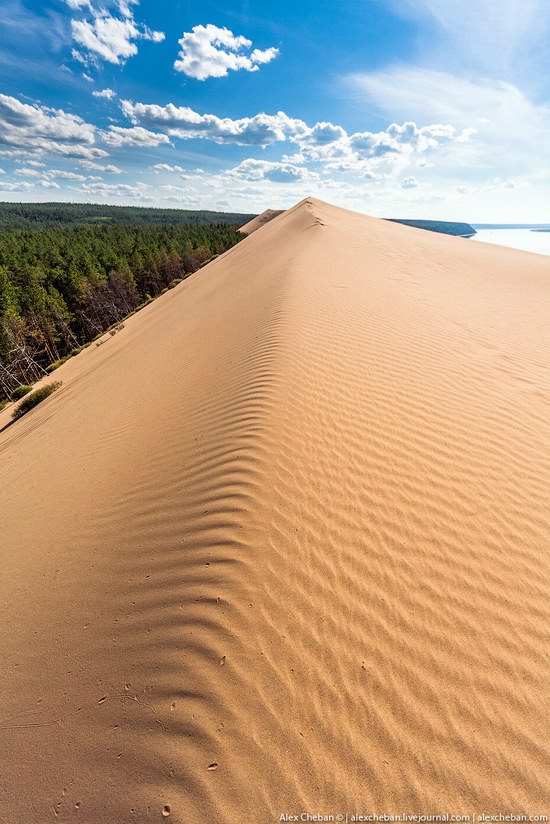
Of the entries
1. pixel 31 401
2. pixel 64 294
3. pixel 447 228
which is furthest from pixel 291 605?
pixel 447 228

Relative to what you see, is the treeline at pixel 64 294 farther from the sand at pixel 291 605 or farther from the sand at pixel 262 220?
the sand at pixel 262 220

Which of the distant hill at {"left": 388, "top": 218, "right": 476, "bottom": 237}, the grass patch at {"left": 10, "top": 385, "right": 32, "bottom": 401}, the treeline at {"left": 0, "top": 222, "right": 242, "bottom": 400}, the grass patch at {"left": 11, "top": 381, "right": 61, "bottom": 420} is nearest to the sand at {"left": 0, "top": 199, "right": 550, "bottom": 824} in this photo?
the grass patch at {"left": 11, "top": 381, "right": 61, "bottom": 420}

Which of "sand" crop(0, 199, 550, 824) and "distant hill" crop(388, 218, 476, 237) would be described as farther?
"distant hill" crop(388, 218, 476, 237)

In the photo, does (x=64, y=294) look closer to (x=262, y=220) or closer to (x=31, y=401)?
(x=31, y=401)

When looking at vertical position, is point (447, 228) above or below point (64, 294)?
above

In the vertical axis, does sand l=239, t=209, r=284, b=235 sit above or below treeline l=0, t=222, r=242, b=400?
above

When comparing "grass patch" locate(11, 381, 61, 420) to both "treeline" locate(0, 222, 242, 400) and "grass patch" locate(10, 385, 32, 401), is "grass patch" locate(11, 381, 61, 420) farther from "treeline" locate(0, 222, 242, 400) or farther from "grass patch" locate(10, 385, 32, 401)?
"treeline" locate(0, 222, 242, 400)

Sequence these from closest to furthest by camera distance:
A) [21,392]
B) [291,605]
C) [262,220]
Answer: [291,605]
[21,392]
[262,220]
